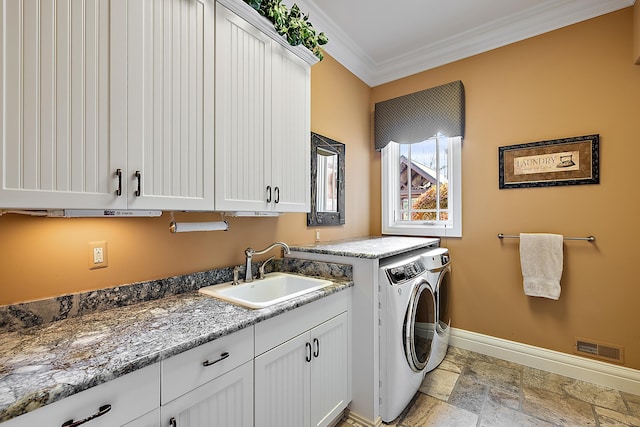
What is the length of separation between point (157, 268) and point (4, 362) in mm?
676

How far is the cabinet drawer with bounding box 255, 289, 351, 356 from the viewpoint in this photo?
1269 mm

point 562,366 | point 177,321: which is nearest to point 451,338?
point 562,366

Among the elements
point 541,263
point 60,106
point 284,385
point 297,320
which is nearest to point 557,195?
point 541,263

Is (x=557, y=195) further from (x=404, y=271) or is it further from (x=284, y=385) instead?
(x=284, y=385)

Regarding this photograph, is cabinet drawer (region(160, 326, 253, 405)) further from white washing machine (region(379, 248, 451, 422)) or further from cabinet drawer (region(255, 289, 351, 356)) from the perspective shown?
white washing machine (region(379, 248, 451, 422))

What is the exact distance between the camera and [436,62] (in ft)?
9.43

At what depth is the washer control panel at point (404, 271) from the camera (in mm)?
1782

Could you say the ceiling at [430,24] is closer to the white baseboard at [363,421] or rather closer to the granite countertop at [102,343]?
the granite countertop at [102,343]

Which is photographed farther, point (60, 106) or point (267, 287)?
point (267, 287)

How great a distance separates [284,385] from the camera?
137cm

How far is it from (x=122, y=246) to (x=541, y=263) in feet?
9.66

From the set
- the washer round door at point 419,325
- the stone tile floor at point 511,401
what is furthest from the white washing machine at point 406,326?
the stone tile floor at point 511,401

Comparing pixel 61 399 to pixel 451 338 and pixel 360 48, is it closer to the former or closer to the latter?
pixel 451 338

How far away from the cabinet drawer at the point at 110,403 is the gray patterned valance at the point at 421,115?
2.86m
